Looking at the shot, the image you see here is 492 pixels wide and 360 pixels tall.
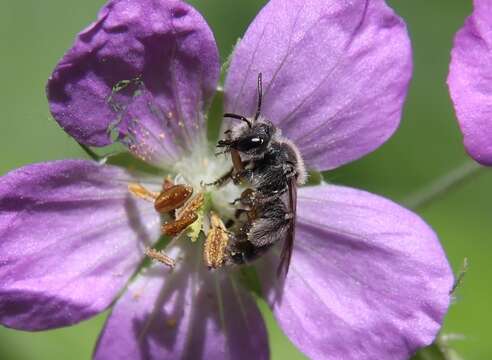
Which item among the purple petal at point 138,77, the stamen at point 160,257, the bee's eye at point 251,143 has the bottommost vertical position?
the stamen at point 160,257

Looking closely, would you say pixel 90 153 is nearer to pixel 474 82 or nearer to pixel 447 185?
pixel 474 82

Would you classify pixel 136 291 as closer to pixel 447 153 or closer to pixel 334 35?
pixel 334 35

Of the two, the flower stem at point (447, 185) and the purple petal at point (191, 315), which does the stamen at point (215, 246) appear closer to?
the purple petal at point (191, 315)

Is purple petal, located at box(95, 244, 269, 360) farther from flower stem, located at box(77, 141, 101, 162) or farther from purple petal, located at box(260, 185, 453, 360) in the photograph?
flower stem, located at box(77, 141, 101, 162)

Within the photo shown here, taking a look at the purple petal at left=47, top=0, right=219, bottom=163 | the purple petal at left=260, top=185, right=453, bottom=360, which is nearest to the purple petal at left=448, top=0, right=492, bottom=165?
the purple petal at left=260, top=185, right=453, bottom=360

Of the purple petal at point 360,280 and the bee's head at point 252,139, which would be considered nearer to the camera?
the bee's head at point 252,139

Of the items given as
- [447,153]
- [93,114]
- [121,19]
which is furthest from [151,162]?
[447,153]

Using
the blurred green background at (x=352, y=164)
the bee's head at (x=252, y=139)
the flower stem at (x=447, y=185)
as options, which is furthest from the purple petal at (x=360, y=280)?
the blurred green background at (x=352, y=164)
